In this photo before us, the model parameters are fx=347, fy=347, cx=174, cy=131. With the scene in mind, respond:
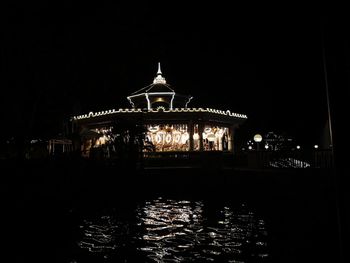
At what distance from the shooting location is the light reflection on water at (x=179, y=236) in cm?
642

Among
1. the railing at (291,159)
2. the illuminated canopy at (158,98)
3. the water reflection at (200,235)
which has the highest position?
the illuminated canopy at (158,98)

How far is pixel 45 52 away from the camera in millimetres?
22750

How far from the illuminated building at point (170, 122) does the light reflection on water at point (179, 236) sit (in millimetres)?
11973

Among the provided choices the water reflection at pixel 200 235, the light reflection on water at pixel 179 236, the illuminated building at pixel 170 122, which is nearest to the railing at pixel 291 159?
the water reflection at pixel 200 235

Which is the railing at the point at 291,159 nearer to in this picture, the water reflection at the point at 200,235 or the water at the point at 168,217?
the water at the point at 168,217

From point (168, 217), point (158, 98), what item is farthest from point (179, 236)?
point (158, 98)

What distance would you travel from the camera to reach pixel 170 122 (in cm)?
2456

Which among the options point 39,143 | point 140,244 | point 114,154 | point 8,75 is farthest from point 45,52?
point 140,244

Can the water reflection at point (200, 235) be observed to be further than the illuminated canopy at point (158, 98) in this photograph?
No

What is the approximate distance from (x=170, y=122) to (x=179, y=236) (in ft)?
55.9

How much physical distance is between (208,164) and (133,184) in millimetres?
4532

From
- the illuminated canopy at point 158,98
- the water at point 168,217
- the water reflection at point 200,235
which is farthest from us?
the illuminated canopy at point 158,98

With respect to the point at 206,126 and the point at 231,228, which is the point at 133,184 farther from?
the point at 206,126

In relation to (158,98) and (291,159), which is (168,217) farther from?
(158,98)
